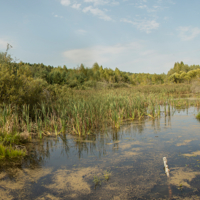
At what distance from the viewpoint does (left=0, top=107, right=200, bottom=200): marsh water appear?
2359mm

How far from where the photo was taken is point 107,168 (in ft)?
9.81

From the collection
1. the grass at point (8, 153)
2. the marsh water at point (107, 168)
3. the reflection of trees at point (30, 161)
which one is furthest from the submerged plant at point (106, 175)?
the grass at point (8, 153)

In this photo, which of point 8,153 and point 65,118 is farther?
point 65,118

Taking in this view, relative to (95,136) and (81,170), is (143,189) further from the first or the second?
(95,136)

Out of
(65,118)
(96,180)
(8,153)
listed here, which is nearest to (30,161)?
(8,153)

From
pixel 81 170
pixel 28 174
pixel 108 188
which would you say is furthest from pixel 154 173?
pixel 28 174

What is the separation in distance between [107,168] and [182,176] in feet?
3.77

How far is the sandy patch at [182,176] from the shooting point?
248 centimetres

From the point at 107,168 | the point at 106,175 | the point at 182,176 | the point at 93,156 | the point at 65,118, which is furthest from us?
the point at 65,118

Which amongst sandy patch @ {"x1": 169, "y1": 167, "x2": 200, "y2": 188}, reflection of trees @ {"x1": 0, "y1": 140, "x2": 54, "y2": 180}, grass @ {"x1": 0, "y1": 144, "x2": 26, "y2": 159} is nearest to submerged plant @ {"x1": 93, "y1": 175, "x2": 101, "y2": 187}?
sandy patch @ {"x1": 169, "y1": 167, "x2": 200, "y2": 188}

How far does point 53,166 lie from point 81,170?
1.82 ft

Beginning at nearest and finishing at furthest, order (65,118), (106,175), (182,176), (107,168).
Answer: (182,176)
(106,175)
(107,168)
(65,118)

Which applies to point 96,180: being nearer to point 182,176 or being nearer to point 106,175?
point 106,175

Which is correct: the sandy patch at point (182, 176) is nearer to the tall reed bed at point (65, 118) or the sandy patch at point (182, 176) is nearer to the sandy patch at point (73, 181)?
the sandy patch at point (73, 181)
